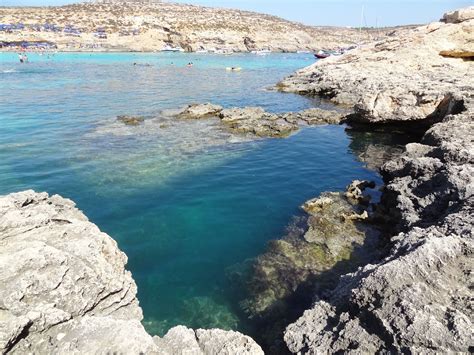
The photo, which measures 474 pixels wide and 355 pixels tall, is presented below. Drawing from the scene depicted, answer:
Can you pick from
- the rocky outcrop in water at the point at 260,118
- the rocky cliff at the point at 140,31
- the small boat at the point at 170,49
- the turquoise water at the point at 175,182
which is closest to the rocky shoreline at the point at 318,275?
the turquoise water at the point at 175,182

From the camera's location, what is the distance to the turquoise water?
11.7m

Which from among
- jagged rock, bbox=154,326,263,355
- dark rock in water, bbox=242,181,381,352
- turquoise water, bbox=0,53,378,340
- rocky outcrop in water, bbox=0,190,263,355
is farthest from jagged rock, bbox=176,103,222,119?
jagged rock, bbox=154,326,263,355

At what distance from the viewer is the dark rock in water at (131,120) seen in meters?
30.3

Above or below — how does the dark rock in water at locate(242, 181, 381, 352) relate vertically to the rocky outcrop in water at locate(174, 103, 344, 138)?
above

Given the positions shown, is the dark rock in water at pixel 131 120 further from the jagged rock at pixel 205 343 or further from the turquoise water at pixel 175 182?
the jagged rock at pixel 205 343

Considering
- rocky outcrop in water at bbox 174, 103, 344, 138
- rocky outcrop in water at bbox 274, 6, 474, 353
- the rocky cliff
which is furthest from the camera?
the rocky cliff

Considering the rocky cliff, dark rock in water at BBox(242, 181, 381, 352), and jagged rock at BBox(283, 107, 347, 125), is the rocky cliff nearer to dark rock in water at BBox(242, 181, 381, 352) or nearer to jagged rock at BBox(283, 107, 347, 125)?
jagged rock at BBox(283, 107, 347, 125)

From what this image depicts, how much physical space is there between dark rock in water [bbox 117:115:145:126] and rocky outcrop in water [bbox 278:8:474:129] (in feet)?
59.7

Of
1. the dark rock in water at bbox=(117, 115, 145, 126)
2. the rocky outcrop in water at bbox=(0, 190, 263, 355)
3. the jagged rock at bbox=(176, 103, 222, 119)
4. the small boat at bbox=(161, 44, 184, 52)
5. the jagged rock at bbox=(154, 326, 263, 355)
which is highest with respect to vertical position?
the rocky outcrop in water at bbox=(0, 190, 263, 355)

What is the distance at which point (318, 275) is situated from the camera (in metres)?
11.5

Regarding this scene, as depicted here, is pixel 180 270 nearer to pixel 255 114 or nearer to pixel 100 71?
pixel 255 114

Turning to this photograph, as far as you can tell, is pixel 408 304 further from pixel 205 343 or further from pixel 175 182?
pixel 175 182

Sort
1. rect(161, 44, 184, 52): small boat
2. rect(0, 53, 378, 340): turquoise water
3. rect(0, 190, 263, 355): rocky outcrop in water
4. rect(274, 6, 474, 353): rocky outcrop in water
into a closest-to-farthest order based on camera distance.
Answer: rect(0, 190, 263, 355): rocky outcrop in water < rect(274, 6, 474, 353): rocky outcrop in water < rect(0, 53, 378, 340): turquoise water < rect(161, 44, 184, 52): small boat

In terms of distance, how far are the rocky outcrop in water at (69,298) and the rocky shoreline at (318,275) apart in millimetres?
20
